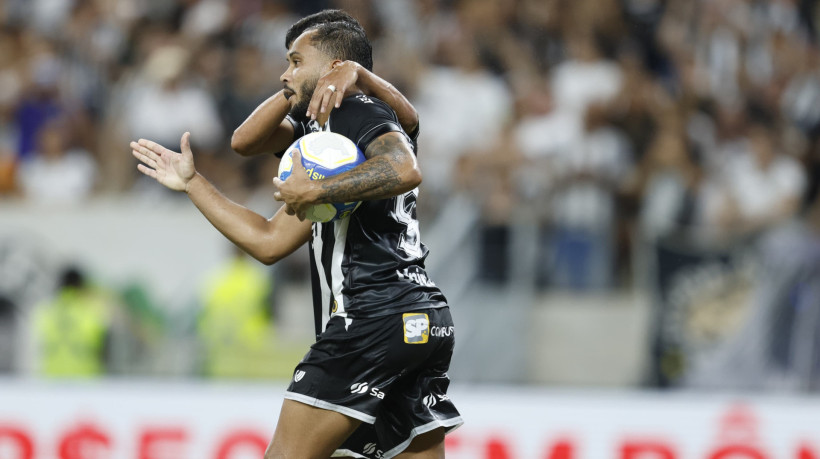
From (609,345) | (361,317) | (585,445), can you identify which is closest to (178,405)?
(585,445)

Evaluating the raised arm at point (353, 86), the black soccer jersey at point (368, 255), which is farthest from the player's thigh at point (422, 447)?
the raised arm at point (353, 86)

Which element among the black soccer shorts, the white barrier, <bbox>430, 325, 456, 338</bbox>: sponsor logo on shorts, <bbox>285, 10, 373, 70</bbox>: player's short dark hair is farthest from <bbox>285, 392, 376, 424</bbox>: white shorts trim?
the white barrier

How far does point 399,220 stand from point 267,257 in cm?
58

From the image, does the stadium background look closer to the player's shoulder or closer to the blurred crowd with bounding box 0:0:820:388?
the blurred crowd with bounding box 0:0:820:388

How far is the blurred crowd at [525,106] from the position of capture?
350 inches

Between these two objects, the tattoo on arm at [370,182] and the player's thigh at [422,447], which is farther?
the player's thigh at [422,447]

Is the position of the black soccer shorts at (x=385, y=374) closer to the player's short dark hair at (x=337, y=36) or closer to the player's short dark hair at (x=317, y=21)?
the player's short dark hair at (x=337, y=36)

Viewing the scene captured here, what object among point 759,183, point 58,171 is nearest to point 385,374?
point 759,183

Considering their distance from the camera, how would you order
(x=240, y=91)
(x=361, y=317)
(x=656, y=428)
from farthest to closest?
1. (x=240, y=91)
2. (x=656, y=428)
3. (x=361, y=317)

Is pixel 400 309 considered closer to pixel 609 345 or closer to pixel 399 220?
pixel 399 220

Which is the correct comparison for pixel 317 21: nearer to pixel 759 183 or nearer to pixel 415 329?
pixel 415 329

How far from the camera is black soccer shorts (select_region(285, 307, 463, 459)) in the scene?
13.4 ft

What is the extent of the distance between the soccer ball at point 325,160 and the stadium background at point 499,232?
12.2ft

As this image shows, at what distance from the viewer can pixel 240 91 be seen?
35.6 ft
